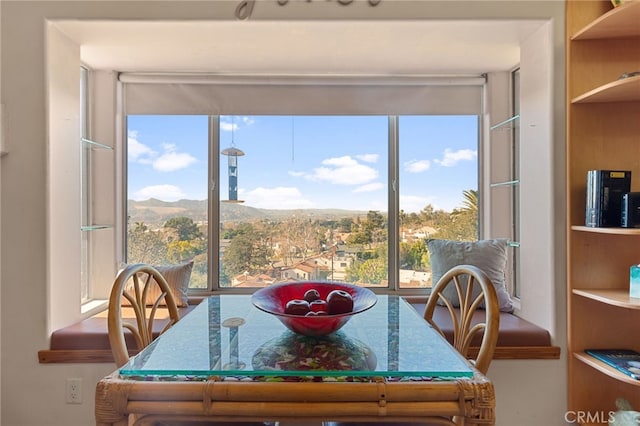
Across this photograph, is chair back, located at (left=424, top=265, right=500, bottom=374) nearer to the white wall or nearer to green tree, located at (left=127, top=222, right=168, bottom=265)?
the white wall

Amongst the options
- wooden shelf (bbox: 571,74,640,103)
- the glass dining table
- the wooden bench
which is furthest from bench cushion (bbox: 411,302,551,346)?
wooden shelf (bbox: 571,74,640,103)

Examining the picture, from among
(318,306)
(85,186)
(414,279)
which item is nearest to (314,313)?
(318,306)

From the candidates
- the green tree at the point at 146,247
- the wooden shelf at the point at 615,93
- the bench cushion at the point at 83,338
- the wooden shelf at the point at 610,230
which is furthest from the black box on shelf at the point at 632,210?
the green tree at the point at 146,247

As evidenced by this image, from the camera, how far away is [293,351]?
40.4 inches

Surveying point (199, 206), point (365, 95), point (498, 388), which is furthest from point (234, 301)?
point (365, 95)

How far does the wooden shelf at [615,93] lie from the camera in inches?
54.6

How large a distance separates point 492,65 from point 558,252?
4.02ft

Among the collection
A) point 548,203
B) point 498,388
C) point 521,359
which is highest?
point 548,203

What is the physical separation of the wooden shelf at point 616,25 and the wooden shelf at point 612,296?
3.85 ft

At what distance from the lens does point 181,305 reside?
2107mm

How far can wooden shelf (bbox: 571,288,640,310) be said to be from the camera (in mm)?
1354

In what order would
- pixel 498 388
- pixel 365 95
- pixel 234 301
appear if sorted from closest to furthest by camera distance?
pixel 234 301 → pixel 498 388 → pixel 365 95

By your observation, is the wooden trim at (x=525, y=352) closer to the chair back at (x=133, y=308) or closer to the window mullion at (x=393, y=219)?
the window mullion at (x=393, y=219)

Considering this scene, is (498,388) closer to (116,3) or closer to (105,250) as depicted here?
(105,250)
